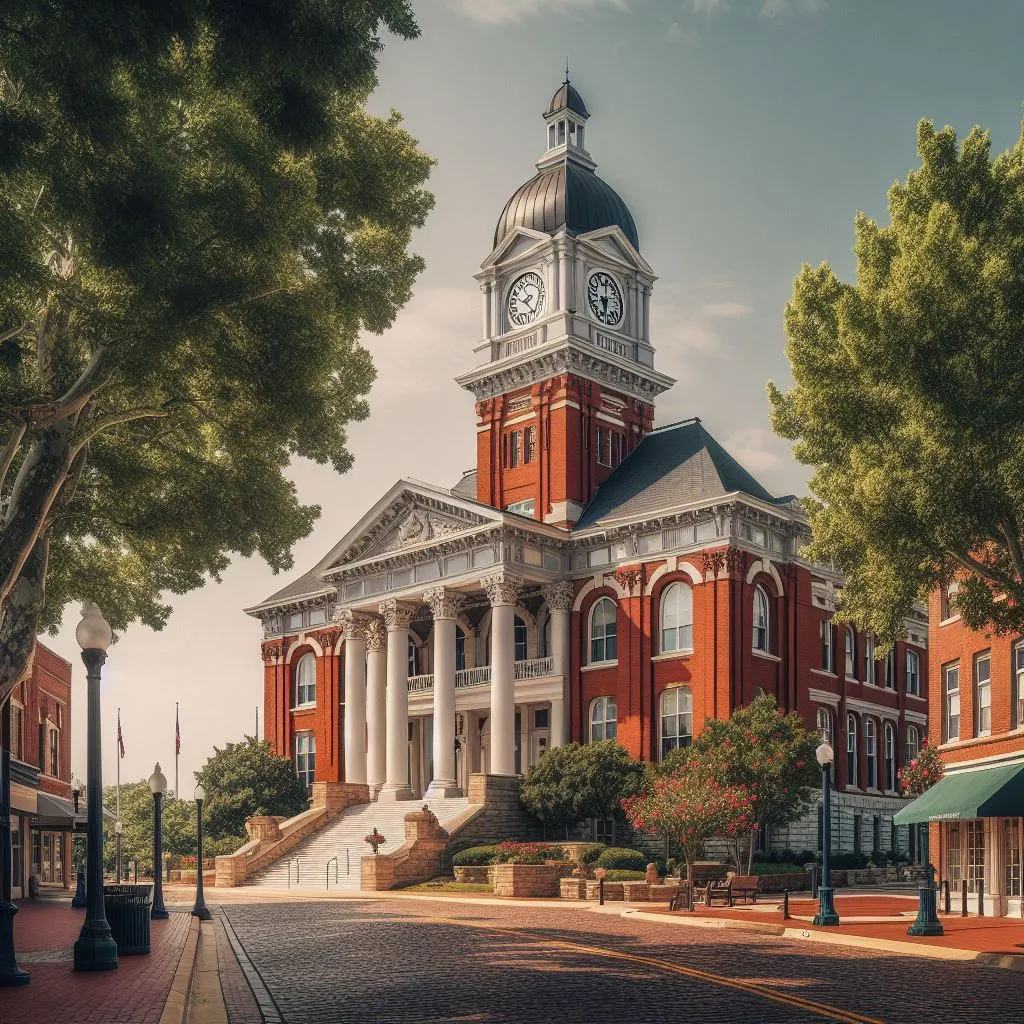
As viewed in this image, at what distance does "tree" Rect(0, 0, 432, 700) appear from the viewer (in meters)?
15.1

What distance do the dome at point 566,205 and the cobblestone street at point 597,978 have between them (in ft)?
124

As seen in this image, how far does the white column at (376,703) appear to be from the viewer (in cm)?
5800

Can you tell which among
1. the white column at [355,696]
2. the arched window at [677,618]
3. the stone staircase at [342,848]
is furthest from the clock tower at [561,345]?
the stone staircase at [342,848]

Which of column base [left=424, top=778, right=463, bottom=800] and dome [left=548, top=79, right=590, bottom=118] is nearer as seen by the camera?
column base [left=424, top=778, right=463, bottom=800]

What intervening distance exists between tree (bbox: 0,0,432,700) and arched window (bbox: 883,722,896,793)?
37228 mm

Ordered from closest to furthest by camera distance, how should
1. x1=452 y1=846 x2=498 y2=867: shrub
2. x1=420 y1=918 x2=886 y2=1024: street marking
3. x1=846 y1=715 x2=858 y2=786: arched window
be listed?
1. x1=420 y1=918 x2=886 y2=1024: street marking
2. x1=452 y1=846 x2=498 y2=867: shrub
3. x1=846 y1=715 x2=858 y2=786: arched window

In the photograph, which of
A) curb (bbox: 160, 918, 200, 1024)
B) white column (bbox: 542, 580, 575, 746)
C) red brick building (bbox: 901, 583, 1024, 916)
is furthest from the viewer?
white column (bbox: 542, 580, 575, 746)

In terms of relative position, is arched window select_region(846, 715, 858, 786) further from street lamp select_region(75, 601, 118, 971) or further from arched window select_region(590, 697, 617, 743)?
street lamp select_region(75, 601, 118, 971)

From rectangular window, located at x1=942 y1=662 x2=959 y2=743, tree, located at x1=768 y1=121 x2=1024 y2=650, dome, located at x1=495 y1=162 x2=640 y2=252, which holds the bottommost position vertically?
rectangular window, located at x1=942 y1=662 x2=959 y2=743

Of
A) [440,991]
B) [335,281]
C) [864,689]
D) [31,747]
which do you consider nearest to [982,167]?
[335,281]

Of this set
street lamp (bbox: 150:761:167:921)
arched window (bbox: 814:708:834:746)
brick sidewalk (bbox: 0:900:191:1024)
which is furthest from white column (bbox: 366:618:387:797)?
brick sidewalk (bbox: 0:900:191:1024)

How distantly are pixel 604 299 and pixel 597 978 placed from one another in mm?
45044

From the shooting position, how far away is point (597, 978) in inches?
700

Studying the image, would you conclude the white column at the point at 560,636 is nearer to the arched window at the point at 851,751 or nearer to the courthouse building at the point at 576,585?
the courthouse building at the point at 576,585
